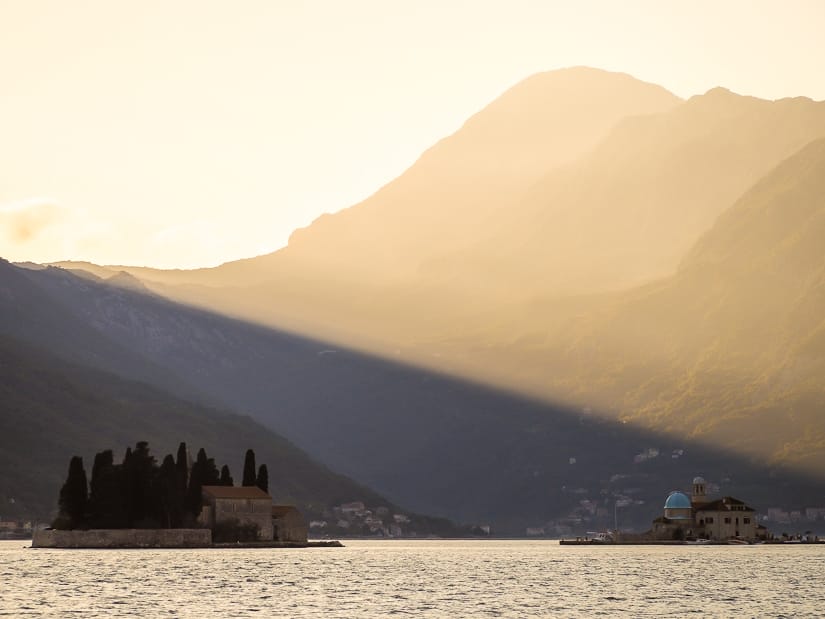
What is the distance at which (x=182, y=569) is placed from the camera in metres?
195

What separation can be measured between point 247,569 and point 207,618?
73400 millimetres

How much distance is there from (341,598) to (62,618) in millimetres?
33944

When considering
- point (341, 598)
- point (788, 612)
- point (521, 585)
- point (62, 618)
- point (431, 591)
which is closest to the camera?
point (62, 618)

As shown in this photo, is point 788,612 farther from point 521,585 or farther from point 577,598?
point 521,585

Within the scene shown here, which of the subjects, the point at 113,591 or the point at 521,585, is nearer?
the point at 113,591

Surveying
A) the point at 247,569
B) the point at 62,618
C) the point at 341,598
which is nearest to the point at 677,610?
the point at 341,598

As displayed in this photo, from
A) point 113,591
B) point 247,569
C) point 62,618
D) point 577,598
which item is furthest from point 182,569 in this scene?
point 62,618

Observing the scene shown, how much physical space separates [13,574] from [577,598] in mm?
66398

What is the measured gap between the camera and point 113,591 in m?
155

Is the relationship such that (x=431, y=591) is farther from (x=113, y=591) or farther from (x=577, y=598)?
(x=113, y=591)

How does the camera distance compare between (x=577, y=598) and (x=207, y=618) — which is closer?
(x=207, y=618)

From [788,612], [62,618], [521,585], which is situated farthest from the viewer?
[521,585]

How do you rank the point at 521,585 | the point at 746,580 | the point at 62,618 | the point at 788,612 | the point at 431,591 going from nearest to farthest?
the point at 62,618, the point at 788,612, the point at 431,591, the point at 521,585, the point at 746,580

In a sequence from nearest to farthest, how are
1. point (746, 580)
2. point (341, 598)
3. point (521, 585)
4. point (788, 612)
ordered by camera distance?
point (788, 612) → point (341, 598) → point (521, 585) → point (746, 580)
